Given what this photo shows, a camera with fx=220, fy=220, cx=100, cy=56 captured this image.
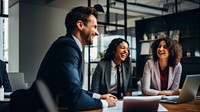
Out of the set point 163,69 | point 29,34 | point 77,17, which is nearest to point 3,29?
point 29,34

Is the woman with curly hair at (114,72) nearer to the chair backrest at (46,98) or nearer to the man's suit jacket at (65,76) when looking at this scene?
the man's suit jacket at (65,76)

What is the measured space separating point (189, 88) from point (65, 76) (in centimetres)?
98

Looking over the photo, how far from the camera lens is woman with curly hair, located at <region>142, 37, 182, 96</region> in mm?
2451

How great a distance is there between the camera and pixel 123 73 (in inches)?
102

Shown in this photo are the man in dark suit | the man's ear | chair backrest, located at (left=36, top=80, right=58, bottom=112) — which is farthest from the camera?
the man's ear

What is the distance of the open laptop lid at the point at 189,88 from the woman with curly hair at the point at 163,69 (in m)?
0.61

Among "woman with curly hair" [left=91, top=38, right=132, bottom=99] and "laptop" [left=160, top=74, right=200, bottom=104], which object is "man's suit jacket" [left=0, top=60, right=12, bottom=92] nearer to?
"woman with curly hair" [left=91, top=38, right=132, bottom=99]

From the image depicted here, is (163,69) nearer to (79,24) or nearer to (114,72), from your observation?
(114,72)

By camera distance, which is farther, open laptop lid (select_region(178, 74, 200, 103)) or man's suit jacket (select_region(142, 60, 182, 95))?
man's suit jacket (select_region(142, 60, 182, 95))

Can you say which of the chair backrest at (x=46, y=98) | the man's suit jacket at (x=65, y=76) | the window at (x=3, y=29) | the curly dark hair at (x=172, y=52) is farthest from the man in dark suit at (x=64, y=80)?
the window at (x=3, y=29)

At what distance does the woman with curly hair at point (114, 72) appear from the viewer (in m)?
2.51

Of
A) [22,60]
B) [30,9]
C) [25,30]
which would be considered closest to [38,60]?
[22,60]

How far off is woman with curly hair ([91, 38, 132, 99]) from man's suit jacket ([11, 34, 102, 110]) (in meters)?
1.16

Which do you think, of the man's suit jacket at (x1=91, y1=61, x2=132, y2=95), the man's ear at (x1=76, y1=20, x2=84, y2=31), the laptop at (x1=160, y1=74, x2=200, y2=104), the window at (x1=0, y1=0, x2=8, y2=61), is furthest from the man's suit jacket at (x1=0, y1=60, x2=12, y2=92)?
the window at (x1=0, y1=0, x2=8, y2=61)
